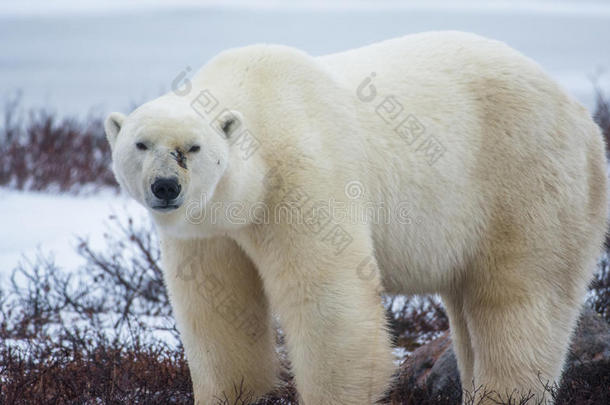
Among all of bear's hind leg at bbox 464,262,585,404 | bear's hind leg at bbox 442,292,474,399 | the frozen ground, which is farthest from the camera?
the frozen ground

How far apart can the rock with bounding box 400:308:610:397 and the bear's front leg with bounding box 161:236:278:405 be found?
0.88 metres

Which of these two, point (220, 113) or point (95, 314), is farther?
point (95, 314)

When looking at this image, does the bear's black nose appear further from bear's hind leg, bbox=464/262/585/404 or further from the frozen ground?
the frozen ground

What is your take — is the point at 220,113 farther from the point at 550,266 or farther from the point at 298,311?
the point at 550,266

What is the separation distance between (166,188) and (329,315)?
0.61 meters

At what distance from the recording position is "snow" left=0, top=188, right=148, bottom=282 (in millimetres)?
5078

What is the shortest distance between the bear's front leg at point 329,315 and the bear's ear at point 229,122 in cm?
33

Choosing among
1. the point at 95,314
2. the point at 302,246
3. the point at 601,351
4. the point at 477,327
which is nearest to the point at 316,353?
the point at 302,246

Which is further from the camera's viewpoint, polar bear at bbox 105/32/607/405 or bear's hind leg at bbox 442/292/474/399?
bear's hind leg at bbox 442/292/474/399

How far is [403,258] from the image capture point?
246cm

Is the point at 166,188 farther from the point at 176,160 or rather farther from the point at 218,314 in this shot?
the point at 218,314

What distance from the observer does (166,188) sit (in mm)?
1828

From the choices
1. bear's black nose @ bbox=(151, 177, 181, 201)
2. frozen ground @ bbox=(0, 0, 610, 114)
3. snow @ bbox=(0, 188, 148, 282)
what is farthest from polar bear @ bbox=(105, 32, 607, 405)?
frozen ground @ bbox=(0, 0, 610, 114)

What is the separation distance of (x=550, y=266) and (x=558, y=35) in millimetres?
57652
